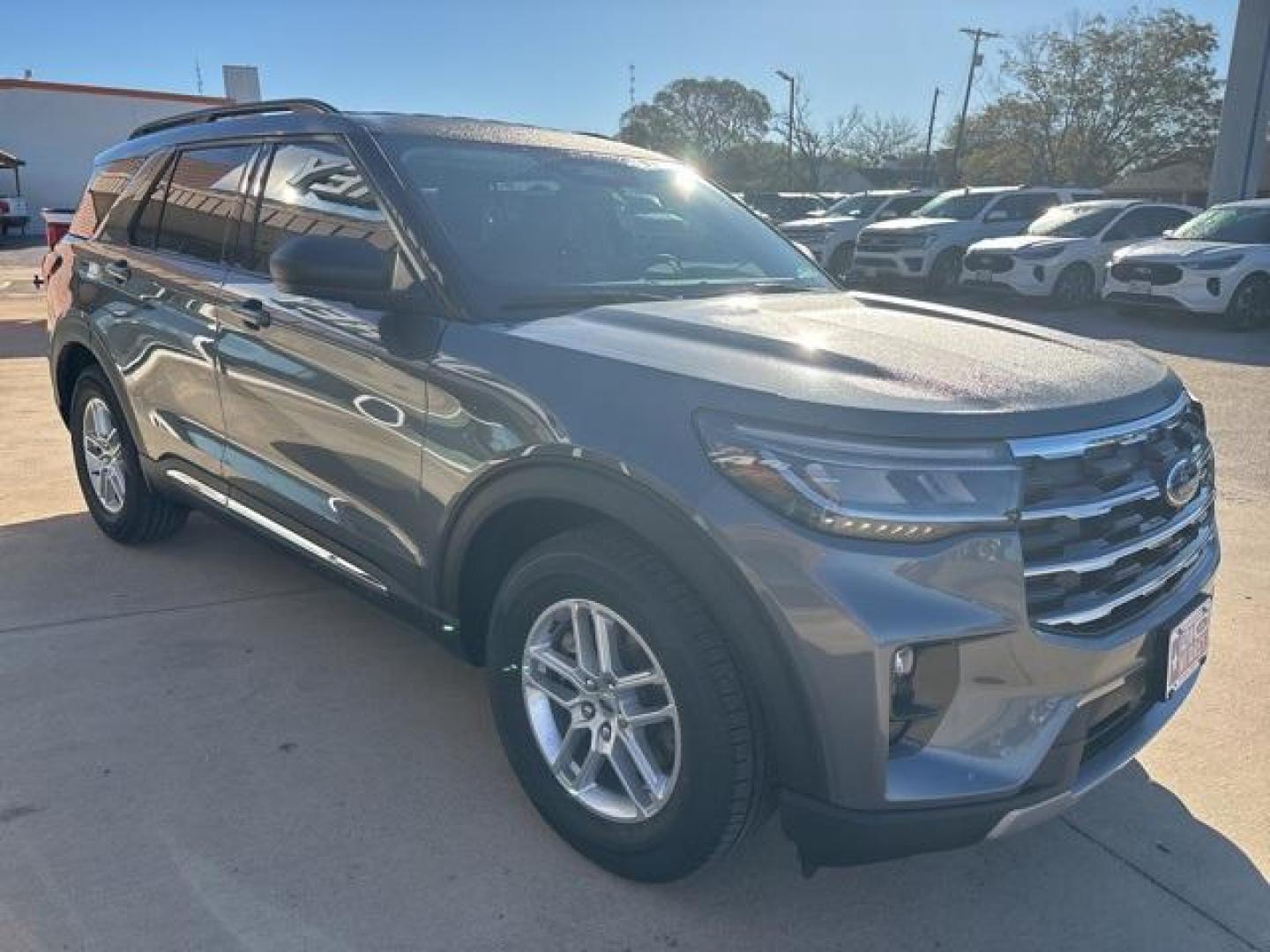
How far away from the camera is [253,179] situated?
3.62 m

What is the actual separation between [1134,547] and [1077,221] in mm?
15124

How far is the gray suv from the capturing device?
2.04 metres

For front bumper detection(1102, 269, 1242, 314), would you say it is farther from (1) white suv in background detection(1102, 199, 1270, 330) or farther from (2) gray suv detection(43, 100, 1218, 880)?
(2) gray suv detection(43, 100, 1218, 880)

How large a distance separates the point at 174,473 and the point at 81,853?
1.79 m

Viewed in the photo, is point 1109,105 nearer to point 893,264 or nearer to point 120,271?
point 893,264

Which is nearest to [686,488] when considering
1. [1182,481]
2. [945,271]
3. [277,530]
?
[1182,481]

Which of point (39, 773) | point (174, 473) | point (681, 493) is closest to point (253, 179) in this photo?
point (174, 473)

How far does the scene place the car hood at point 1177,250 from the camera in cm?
1312

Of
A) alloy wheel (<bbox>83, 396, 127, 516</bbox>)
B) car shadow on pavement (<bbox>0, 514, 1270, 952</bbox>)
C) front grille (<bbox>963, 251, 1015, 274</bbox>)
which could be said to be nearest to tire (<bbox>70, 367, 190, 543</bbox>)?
alloy wheel (<bbox>83, 396, 127, 516</bbox>)

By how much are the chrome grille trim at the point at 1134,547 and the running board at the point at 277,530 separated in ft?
5.95

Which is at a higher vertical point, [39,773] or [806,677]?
[806,677]

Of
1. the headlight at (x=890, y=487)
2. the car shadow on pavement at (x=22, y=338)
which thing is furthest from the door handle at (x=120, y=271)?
the car shadow on pavement at (x=22, y=338)

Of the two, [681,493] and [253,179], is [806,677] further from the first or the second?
[253,179]

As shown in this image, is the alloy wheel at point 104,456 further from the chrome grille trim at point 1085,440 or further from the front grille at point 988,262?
the front grille at point 988,262
